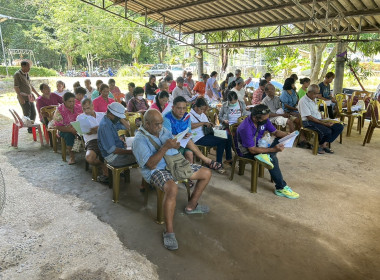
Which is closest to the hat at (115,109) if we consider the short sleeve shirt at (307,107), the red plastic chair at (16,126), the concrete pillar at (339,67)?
the red plastic chair at (16,126)

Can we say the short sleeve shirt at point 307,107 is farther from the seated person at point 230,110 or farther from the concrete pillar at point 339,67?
the concrete pillar at point 339,67

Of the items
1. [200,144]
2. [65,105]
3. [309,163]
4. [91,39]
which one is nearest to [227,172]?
[200,144]

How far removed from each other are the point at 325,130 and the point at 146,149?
4.15 meters

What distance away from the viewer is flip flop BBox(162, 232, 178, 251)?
8.77ft

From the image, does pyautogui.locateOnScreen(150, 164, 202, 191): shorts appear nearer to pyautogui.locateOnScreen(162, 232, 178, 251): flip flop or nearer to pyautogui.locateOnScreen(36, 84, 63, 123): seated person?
pyautogui.locateOnScreen(162, 232, 178, 251): flip flop

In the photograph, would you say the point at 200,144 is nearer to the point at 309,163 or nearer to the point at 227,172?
the point at 227,172

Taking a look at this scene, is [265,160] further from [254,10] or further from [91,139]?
[254,10]

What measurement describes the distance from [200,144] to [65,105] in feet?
8.31

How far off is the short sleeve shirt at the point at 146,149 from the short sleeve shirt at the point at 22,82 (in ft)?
16.8

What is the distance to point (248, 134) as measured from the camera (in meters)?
3.71

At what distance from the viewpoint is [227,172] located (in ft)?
15.3

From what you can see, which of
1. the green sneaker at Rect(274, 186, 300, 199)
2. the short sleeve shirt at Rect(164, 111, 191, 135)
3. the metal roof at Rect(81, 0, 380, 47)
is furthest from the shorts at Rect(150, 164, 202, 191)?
the metal roof at Rect(81, 0, 380, 47)

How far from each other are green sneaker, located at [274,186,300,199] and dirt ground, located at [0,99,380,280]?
0.08m

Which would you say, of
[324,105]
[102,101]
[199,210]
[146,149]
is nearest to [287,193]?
[199,210]
